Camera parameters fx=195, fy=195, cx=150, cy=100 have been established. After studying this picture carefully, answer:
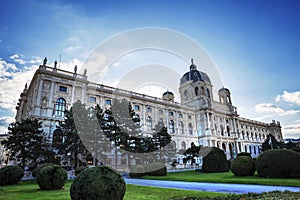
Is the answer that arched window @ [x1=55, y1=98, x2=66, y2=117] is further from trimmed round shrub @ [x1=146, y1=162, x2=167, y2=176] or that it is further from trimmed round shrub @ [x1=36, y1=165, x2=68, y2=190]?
trimmed round shrub @ [x1=36, y1=165, x2=68, y2=190]

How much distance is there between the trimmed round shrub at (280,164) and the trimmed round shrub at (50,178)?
14629 millimetres

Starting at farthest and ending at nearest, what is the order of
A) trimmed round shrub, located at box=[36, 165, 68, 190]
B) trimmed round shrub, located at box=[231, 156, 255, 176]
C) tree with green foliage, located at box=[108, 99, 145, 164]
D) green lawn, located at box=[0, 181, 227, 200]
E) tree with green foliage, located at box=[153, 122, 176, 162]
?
tree with green foliage, located at box=[153, 122, 176, 162] < tree with green foliage, located at box=[108, 99, 145, 164] < trimmed round shrub, located at box=[231, 156, 255, 176] < trimmed round shrub, located at box=[36, 165, 68, 190] < green lawn, located at box=[0, 181, 227, 200]

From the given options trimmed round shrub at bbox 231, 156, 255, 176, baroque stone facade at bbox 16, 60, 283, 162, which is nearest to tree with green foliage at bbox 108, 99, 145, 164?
baroque stone facade at bbox 16, 60, 283, 162

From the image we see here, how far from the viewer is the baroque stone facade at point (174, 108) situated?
30281 millimetres

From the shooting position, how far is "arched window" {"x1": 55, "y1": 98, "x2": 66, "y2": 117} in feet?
99.8

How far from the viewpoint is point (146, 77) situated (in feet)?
89.3

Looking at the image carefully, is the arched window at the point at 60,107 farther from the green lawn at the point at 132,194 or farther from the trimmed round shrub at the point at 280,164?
the trimmed round shrub at the point at 280,164

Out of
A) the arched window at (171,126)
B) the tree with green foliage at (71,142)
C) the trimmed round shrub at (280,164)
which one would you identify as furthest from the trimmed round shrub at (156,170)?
the arched window at (171,126)

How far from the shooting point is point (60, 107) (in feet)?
102

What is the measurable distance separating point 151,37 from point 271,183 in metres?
16.5

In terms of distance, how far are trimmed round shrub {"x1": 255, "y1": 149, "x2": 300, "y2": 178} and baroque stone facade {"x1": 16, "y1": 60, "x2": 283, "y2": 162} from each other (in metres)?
26.6

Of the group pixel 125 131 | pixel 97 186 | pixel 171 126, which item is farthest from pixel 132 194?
pixel 171 126

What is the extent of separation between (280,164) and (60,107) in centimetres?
2922

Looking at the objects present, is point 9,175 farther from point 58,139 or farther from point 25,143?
point 58,139
